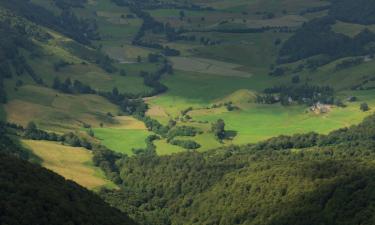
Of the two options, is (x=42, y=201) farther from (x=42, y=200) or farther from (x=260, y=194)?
(x=260, y=194)

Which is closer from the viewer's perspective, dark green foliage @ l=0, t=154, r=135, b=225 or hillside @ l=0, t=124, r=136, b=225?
dark green foliage @ l=0, t=154, r=135, b=225

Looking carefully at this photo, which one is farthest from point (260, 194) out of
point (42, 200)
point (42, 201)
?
point (42, 201)

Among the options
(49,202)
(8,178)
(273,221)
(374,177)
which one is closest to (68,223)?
(49,202)

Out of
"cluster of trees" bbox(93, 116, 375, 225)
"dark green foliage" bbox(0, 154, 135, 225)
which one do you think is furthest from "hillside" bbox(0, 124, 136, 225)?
"cluster of trees" bbox(93, 116, 375, 225)

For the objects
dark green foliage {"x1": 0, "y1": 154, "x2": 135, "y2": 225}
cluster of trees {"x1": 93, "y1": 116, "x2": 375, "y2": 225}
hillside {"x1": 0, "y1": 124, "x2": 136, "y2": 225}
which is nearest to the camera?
dark green foliage {"x1": 0, "y1": 154, "x2": 135, "y2": 225}

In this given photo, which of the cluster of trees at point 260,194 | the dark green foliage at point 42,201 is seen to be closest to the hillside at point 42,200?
the dark green foliage at point 42,201

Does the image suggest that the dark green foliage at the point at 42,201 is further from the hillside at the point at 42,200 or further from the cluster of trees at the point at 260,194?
the cluster of trees at the point at 260,194

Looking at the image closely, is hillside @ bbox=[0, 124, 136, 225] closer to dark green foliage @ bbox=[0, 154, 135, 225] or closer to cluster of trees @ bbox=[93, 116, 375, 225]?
dark green foliage @ bbox=[0, 154, 135, 225]

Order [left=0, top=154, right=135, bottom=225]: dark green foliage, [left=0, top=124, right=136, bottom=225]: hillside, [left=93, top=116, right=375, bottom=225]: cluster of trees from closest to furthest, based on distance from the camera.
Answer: [left=0, top=154, right=135, bottom=225]: dark green foliage
[left=0, top=124, right=136, bottom=225]: hillside
[left=93, top=116, right=375, bottom=225]: cluster of trees
